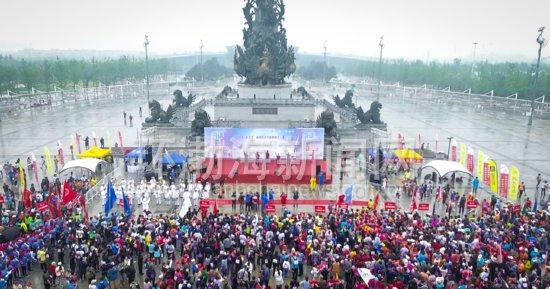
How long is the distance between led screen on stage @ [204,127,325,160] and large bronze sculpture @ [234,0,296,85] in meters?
18.4

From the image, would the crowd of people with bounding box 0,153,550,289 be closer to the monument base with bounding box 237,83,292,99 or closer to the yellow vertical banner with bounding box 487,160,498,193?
the yellow vertical banner with bounding box 487,160,498,193

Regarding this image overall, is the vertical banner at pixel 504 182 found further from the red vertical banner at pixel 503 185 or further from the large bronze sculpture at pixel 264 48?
the large bronze sculpture at pixel 264 48

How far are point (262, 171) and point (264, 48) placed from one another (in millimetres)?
23077

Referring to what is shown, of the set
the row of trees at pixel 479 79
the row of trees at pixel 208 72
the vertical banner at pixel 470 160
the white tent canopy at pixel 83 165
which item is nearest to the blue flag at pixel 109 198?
the white tent canopy at pixel 83 165

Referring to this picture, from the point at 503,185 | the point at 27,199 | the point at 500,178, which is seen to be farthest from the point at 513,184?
the point at 27,199

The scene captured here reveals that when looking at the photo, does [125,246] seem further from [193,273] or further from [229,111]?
[229,111]

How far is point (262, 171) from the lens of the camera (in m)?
28.6

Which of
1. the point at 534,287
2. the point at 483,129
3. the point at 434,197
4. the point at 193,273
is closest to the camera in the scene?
the point at 534,287

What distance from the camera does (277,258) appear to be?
16.9m

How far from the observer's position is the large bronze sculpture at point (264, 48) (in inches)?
1881

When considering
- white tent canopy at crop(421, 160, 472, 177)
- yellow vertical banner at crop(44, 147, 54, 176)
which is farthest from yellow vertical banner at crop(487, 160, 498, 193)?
yellow vertical banner at crop(44, 147, 54, 176)

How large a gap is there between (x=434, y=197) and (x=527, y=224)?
6.97m

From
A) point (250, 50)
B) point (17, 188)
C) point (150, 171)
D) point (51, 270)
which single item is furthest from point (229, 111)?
point (51, 270)

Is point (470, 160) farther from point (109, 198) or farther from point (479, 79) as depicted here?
point (479, 79)
